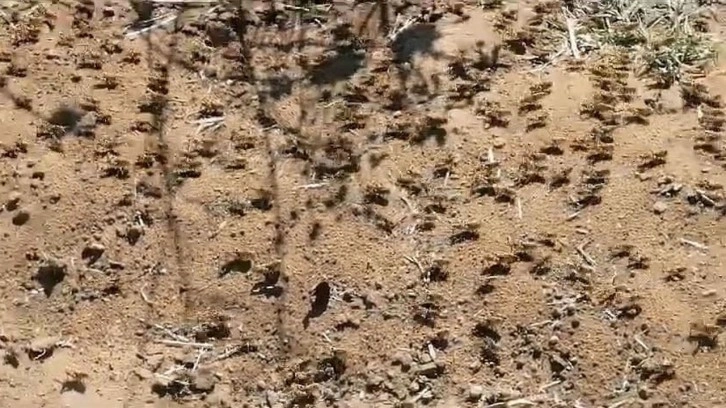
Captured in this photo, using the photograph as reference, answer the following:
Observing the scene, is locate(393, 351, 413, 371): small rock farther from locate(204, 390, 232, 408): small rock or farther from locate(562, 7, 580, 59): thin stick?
locate(562, 7, 580, 59): thin stick

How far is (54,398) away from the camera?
3.34m

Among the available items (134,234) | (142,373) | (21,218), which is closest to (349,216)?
(134,234)

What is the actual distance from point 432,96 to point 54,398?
163 centimetres

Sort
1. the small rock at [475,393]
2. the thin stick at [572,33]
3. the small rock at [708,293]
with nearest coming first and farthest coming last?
the small rock at [475,393] < the small rock at [708,293] < the thin stick at [572,33]

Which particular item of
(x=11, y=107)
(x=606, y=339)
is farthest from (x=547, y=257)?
(x=11, y=107)

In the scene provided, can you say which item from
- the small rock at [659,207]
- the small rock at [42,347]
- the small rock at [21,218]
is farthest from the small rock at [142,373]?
the small rock at [659,207]

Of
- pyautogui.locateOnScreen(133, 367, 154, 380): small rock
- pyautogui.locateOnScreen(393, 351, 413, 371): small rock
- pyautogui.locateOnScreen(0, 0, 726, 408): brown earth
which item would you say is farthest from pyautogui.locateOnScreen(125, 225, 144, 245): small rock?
pyautogui.locateOnScreen(393, 351, 413, 371): small rock

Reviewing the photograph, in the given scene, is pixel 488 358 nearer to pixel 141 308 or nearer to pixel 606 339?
pixel 606 339

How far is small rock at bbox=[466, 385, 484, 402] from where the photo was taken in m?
3.29

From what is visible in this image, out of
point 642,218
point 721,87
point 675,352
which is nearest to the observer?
point 675,352

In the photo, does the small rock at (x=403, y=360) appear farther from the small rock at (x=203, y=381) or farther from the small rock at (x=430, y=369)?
the small rock at (x=203, y=381)

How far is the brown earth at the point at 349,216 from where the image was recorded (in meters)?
3.36

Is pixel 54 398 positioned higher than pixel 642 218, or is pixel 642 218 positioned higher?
pixel 642 218

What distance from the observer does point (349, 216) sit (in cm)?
368
